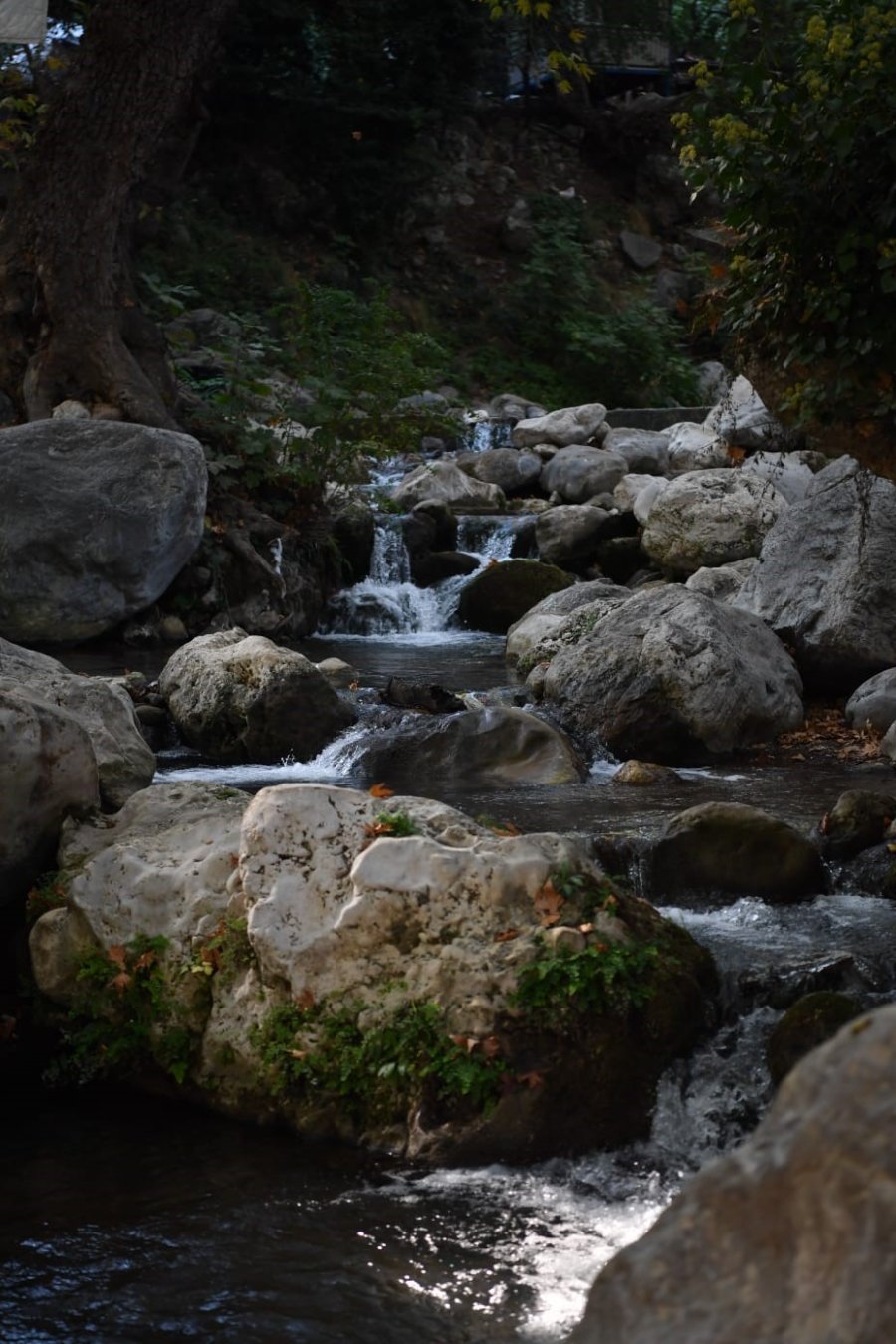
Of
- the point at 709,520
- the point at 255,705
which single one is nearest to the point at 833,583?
the point at 709,520

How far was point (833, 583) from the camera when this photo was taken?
404 inches

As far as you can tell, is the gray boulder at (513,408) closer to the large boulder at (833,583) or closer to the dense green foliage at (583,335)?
the dense green foliage at (583,335)

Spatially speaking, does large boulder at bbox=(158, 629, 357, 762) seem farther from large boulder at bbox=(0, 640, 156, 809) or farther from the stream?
the stream

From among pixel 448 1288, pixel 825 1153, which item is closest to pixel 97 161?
pixel 448 1288

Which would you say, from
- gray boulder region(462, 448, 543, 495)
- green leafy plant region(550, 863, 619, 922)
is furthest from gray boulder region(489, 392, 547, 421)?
green leafy plant region(550, 863, 619, 922)

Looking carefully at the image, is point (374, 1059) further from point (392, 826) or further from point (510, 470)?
point (510, 470)

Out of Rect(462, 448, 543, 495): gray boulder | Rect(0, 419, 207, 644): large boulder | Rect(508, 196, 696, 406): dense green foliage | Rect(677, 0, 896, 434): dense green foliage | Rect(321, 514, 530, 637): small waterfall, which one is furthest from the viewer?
Rect(508, 196, 696, 406): dense green foliage

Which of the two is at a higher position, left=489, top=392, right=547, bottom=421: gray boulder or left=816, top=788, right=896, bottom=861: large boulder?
left=489, top=392, right=547, bottom=421: gray boulder

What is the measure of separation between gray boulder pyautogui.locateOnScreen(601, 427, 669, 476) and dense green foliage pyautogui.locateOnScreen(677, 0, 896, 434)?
1175cm

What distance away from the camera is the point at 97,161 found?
42.4 ft

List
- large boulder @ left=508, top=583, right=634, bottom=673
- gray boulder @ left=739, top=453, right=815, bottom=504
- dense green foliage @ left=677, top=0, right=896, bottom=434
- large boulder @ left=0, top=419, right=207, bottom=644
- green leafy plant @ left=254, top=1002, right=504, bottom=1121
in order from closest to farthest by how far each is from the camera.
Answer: green leafy plant @ left=254, top=1002, right=504, bottom=1121
dense green foliage @ left=677, top=0, right=896, bottom=434
large boulder @ left=508, top=583, right=634, bottom=673
large boulder @ left=0, top=419, right=207, bottom=644
gray boulder @ left=739, top=453, right=815, bottom=504

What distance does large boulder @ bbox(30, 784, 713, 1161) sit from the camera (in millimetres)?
4496

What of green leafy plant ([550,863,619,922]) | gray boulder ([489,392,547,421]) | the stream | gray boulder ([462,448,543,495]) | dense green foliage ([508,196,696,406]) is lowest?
the stream

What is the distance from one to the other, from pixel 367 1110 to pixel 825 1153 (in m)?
2.82
